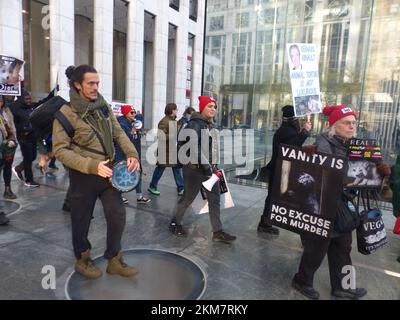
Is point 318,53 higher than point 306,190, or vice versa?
point 318,53

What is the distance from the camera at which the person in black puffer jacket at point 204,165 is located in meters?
4.04

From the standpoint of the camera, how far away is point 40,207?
534 centimetres

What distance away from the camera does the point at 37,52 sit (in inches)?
619

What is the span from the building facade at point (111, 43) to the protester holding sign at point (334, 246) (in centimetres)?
903

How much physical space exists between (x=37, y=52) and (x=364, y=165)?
16.6 metres

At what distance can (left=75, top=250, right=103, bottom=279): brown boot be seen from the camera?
3176 millimetres

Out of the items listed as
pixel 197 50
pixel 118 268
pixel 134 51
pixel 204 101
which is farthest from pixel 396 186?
pixel 197 50

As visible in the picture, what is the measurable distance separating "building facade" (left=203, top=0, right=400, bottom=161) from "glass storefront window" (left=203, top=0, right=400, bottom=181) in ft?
0.07

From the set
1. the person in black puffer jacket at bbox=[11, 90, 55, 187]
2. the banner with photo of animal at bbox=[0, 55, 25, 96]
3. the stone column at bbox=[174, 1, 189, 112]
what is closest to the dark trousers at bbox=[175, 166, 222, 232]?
the person in black puffer jacket at bbox=[11, 90, 55, 187]

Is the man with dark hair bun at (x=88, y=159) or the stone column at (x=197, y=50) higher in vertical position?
the stone column at (x=197, y=50)

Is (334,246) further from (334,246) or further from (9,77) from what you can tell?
(9,77)

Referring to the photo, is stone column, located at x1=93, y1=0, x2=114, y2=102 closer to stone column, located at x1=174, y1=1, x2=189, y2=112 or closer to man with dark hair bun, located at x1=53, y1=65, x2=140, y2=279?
stone column, located at x1=174, y1=1, x2=189, y2=112

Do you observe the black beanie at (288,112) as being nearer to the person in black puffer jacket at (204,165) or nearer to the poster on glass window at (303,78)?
the poster on glass window at (303,78)

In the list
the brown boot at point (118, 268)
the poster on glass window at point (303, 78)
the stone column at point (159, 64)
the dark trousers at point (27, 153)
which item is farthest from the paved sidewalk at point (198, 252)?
the stone column at point (159, 64)
